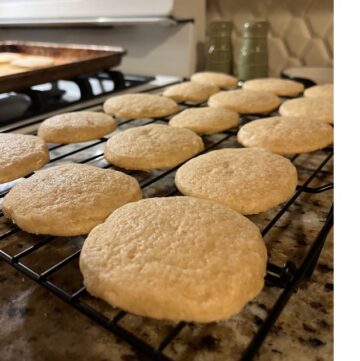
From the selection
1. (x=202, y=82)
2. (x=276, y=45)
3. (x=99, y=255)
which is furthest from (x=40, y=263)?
(x=276, y=45)

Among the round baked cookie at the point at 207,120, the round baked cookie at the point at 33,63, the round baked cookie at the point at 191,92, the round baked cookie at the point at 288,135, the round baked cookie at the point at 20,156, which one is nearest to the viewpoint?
the round baked cookie at the point at 20,156

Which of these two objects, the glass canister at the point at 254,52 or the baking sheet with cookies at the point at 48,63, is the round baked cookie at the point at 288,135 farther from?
the baking sheet with cookies at the point at 48,63

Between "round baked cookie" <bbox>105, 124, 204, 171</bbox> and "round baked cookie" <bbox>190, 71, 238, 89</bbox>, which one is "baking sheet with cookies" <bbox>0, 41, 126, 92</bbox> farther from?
"round baked cookie" <bbox>105, 124, 204, 171</bbox>

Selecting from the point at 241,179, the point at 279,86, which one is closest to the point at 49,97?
the point at 279,86

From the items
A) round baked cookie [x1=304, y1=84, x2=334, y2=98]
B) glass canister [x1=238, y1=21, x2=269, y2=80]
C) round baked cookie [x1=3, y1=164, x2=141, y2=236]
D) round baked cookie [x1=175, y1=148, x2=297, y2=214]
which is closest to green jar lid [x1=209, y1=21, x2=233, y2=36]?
glass canister [x1=238, y1=21, x2=269, y2=80]

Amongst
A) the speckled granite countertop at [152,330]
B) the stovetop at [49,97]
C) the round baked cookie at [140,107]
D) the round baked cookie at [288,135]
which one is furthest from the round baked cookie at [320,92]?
the speckled granite countertop at [152,330]

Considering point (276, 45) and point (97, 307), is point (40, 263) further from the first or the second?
point (276, 45)
